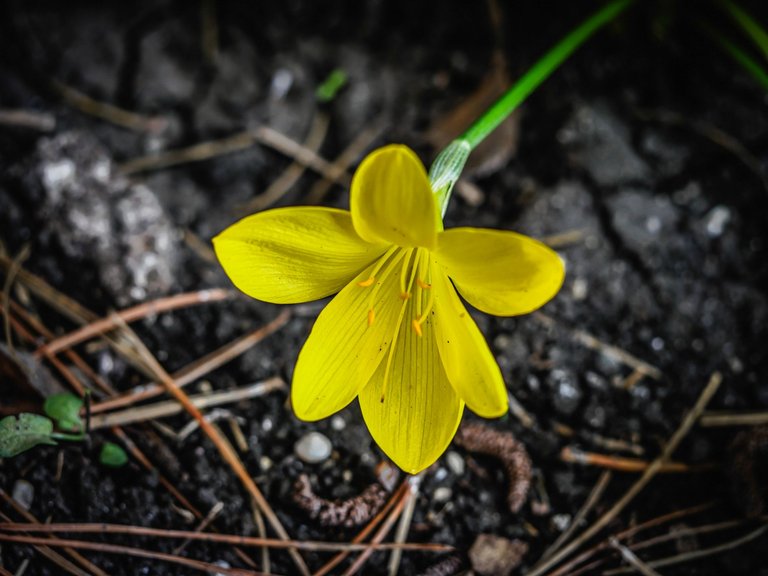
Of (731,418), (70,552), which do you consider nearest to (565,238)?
(731,418)

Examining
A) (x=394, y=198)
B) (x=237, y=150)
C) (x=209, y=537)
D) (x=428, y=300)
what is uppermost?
(x=237, y=150)

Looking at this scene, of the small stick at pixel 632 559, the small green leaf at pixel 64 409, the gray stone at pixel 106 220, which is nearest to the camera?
the small green leaf at pixel 64 409

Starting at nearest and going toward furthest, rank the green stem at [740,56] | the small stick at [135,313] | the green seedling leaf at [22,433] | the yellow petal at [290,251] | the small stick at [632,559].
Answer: the yellow petal at [290,251]
the green seedling leaf at [22,433]
the small stick at [632,559]
the small stick at [135,313]
the green stem at [740,56]

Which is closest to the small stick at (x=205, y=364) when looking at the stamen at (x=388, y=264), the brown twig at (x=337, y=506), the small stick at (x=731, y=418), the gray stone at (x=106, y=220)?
the gray stone at (x=106, y=220)

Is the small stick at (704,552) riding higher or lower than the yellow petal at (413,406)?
lower

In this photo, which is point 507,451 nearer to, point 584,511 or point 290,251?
point 584,511

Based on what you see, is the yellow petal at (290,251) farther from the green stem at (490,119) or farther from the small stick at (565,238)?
the small stick at (565,238)
